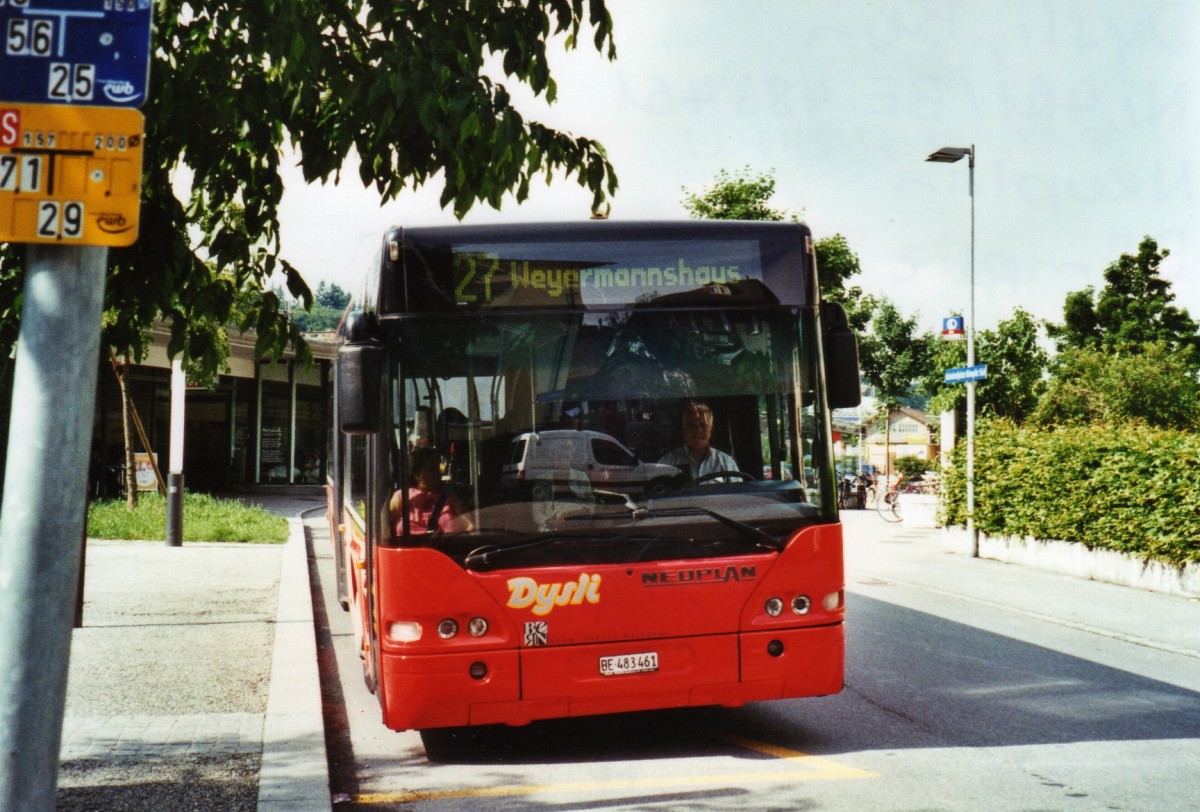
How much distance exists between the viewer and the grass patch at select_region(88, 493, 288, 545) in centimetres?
1869

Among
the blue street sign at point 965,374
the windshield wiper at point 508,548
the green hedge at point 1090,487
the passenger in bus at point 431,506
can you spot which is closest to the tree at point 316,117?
the passenger in bus at point 431,506

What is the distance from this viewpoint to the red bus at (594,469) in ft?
18.6

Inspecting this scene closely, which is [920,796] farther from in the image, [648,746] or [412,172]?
[412,172]

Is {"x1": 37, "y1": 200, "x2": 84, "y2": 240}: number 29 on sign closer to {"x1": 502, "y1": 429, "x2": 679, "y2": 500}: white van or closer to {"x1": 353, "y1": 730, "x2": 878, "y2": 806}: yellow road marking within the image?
{"x1": 502, "y1": 429, "x2": 679, "y2": 500}: white van

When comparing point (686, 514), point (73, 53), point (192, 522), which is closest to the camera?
point (73, 53)

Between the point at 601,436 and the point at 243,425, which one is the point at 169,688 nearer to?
the point at 601,436

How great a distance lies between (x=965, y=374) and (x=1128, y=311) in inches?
1676

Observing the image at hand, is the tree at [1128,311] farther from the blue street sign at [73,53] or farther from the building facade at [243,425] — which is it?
the blue street sign at [73,53]

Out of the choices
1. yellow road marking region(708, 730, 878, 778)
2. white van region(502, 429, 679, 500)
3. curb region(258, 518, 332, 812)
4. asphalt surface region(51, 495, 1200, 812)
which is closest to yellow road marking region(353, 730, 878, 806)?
yellow road marking region(708, 730, 878, 778)

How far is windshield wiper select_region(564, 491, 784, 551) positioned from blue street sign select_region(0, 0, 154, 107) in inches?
136

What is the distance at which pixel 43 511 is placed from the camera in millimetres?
2492

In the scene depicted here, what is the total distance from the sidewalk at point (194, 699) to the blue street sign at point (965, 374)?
989cm

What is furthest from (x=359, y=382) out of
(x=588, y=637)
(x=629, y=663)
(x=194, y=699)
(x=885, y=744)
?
Answer: (x=885, y=744)

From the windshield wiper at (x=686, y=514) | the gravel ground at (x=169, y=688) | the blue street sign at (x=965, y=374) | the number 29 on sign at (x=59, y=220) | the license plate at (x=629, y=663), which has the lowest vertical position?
the gravel ground at (x=169, y=688)
